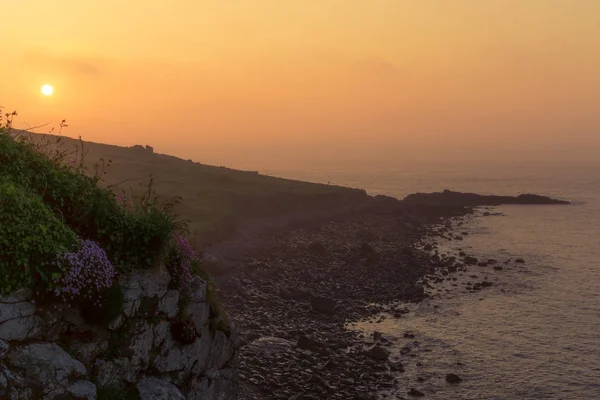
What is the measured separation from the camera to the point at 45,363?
11.6 meters

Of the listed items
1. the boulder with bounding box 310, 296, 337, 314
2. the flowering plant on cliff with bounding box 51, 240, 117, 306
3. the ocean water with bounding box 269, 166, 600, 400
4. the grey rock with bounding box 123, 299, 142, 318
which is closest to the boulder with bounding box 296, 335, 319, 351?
the ocean water with bounding box 269, 166, 600, 400

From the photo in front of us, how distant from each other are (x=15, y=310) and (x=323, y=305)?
34.7 m

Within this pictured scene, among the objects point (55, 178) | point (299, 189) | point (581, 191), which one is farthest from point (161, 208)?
point (581, 191)

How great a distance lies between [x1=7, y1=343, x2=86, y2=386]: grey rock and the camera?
11.3 meters

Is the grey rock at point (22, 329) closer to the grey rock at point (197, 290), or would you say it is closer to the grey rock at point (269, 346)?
the grey rock at point (197, 290)

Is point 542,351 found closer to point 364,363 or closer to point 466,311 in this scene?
point 466,311

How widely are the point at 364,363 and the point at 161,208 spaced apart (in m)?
22.3

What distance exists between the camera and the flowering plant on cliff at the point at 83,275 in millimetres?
12578

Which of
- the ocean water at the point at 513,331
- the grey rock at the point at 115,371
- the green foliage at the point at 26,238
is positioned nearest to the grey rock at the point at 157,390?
the grey rock at the point at 115,371

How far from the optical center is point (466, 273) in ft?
204

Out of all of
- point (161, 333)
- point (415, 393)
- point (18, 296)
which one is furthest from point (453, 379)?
point (18, 296)

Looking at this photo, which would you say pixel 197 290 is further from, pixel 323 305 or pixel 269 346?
pixel 323 305

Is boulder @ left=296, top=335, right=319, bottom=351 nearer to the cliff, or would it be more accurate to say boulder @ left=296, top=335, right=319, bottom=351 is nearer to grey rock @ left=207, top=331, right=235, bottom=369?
grey rock @ left=207, top=331, right=235, bottom=369

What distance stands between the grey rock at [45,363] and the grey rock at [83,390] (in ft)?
0.70
